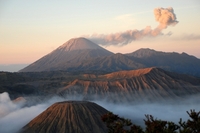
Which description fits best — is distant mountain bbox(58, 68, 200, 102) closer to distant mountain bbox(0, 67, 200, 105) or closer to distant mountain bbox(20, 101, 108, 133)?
distant mountain bbox(0, 67, 200, 105)

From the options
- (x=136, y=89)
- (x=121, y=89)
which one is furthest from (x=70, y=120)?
(x=136, y=89)

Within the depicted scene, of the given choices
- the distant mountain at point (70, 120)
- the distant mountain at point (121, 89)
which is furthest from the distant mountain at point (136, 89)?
the distant mountain at point (70, 120)

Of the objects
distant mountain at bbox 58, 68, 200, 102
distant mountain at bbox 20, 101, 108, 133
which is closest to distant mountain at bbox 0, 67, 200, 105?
distant mountain at bbox 58, 68, 200, 102

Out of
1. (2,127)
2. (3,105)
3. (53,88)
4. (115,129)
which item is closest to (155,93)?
(53,88)

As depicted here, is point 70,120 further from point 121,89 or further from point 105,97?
point 121,89

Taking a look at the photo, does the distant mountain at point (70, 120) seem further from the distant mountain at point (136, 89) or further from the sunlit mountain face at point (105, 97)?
the distant mountain at point (136, 89)

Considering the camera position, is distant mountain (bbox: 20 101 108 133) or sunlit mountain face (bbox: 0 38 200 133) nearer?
distant mountain (bbox: 20 101 108 133)
